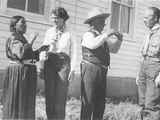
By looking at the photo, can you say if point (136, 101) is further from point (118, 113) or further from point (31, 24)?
point (31, 24)

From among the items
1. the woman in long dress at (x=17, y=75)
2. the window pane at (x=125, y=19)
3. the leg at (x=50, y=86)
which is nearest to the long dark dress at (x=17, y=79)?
the woman in long dress at (x=17, y=75)

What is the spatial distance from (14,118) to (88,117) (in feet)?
3.13

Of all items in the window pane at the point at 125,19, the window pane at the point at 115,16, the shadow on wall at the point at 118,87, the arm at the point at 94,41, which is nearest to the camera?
the arm at the point at 94,41

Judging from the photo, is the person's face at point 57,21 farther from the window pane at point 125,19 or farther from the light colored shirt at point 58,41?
the window pane at point 125,19

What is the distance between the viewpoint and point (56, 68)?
4410mm

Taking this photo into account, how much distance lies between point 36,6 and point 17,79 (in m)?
3.02

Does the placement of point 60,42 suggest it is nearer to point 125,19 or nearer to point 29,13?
point 29,13

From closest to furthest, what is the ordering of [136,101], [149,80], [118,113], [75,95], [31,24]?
[149,80] → [118,113] → [31,24] → [75,95] → [136,101]

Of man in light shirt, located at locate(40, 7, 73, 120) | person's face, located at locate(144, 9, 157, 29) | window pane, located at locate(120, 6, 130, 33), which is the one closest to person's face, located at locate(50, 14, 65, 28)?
man in light shirt, located at locate(40, 7, 73, 120)

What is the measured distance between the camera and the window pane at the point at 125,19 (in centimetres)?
945

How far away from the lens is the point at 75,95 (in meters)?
7.47

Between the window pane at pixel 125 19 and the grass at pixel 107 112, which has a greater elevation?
the window pane at pixel 125 19

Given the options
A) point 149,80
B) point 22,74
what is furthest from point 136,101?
point 22,74

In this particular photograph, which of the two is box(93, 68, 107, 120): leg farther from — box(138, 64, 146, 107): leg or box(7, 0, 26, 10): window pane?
box(7, 0, 26, 10): window pane
